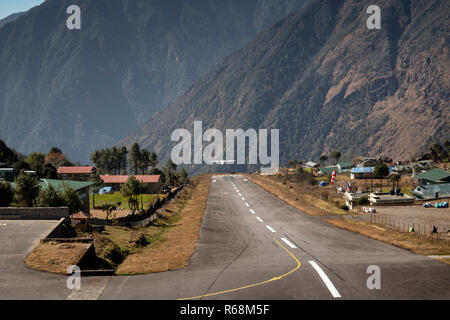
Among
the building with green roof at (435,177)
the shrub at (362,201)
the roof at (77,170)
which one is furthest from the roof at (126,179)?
the building with green roof at (435,177)

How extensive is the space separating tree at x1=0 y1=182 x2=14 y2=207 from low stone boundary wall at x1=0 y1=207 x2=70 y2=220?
27.8 ft

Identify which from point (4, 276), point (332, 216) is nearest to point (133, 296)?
point (4, 276)

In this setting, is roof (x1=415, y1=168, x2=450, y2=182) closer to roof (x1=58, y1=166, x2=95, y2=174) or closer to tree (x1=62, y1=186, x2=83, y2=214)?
tree (x1=62, y1=186, x2=83, y2=214)

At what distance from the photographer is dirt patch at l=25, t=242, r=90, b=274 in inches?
848

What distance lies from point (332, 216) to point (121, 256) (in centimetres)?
3461

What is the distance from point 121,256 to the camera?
27453mm

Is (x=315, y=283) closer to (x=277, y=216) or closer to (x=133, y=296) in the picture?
(x=133, y=296)

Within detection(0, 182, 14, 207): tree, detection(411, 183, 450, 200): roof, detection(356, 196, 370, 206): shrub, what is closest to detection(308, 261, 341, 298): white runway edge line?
detection(0, 182, 14, 207): tree

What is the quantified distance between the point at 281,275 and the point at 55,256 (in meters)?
13.7

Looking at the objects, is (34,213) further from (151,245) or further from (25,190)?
(151,245)

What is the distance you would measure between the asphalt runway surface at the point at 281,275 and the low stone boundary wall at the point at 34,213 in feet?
39.4

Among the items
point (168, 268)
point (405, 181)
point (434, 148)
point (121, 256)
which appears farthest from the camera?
point (434, 148)

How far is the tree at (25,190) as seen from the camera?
40625 millimetres

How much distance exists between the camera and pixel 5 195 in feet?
140
